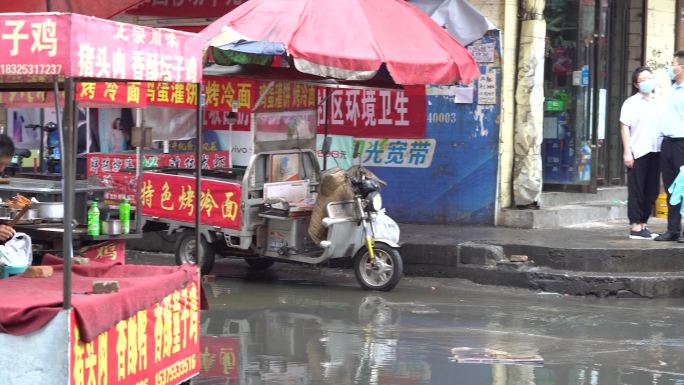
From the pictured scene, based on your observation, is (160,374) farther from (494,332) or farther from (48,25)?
(494,332)

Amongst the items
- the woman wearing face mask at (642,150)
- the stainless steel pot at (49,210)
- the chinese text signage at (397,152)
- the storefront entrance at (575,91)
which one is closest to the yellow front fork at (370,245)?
the chinese text signage at (397,152)

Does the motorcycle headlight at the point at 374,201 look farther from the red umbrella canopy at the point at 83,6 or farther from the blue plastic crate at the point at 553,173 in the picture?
the blue plastic crate at the point at 553,173

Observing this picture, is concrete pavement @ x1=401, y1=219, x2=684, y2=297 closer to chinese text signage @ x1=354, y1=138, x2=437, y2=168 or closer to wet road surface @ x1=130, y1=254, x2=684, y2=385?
wet road surface @ x1=130, y1=254, x2=684, y2=385

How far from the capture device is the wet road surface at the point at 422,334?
22.4 ft

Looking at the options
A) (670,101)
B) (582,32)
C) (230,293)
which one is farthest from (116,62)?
(582,32)

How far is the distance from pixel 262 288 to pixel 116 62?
5.74 meters

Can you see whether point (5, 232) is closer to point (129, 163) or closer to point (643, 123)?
point (129, 163)

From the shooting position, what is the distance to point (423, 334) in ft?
26.3

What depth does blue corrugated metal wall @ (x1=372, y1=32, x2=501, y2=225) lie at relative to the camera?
12.3m

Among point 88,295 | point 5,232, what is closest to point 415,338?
point 5,232

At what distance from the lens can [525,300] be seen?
9766 millimetres

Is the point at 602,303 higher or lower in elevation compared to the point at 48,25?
lower

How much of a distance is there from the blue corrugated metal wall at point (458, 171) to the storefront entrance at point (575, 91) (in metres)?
1.52

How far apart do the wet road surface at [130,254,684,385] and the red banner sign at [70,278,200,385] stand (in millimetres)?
977
